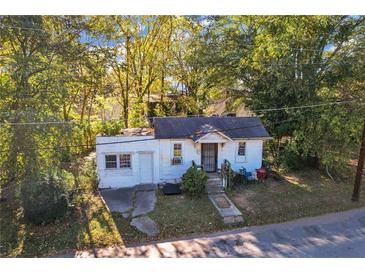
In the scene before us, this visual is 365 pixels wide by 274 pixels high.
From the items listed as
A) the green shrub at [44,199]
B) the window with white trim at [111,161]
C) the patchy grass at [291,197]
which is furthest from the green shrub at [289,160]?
the green shrub at [44,199]

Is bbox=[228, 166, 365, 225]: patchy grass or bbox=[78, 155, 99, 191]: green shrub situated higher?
bbox=[78, 155, 99, 191]: green shrub

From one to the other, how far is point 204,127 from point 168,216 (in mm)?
5796

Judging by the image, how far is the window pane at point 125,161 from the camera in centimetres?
1534

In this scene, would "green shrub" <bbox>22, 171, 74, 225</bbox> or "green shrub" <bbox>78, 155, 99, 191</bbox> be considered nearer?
"green shrub" <bbox>22, 171, 74, 225</bbox>

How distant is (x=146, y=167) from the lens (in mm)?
15758

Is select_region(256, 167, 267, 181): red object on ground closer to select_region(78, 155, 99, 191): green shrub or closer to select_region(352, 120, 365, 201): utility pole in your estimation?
select_region(352, 120, 365, 201): utility pole

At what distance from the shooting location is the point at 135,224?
1184 cm

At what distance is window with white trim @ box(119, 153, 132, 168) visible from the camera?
1531 cm

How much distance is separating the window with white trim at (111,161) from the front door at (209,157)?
4730 millimetres

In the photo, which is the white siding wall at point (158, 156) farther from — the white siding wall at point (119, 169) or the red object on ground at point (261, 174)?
the red object on ground at point (261, 174)

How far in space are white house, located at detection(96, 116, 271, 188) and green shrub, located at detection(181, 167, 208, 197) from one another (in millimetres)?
1533

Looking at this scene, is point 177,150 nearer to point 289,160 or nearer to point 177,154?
point 177,154

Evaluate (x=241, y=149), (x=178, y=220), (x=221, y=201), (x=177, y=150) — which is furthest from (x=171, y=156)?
(x=178, y=220)

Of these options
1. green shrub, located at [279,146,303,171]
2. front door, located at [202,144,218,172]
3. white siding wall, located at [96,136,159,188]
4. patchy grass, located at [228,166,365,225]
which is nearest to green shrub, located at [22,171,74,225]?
white siding wall, located at [96,136,159,188]
